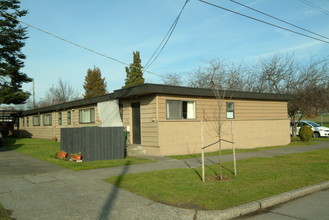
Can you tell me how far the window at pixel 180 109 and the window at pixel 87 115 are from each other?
733 cm

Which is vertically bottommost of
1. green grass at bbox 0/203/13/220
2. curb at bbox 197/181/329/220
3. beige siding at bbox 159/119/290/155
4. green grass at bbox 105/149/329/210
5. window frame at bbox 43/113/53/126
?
curb at bbox 197/181/329/220

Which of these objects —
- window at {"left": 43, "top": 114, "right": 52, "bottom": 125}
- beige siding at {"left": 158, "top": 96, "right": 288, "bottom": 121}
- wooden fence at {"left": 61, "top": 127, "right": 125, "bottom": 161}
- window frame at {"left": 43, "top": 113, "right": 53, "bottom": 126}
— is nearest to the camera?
wooden fence at {"left": 61, "top": 127, "right": 125, "bottom": 161}

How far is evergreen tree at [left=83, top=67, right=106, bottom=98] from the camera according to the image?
60791 millimetres

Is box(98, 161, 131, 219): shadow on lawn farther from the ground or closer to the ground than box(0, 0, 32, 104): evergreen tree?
closer to the ground

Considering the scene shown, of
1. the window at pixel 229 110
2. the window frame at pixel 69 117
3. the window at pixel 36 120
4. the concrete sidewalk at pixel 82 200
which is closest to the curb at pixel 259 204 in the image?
the concrete sidewalk at pixel 82 200

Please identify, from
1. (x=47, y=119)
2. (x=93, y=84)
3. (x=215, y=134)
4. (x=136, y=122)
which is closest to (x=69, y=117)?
(x=47, y=119)

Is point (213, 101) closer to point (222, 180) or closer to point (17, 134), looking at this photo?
point (222, 180)

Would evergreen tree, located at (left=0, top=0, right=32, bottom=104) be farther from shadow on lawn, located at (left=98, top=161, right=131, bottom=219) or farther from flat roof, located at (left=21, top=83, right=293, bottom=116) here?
shadow on lawn, located at (left=98, top=161, right=131, bottom=219)

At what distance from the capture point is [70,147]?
41.0ft

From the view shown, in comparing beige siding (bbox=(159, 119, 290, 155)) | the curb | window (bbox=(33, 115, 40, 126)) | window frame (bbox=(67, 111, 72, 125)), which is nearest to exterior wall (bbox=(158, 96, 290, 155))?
beige siding (bbox=(159, 119, 290, 155))

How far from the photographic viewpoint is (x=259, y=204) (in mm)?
5863

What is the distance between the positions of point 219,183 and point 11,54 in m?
23.8

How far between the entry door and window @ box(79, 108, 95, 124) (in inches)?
196

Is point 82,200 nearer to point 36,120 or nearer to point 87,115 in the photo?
point 87,115
